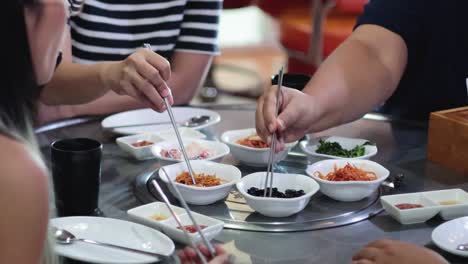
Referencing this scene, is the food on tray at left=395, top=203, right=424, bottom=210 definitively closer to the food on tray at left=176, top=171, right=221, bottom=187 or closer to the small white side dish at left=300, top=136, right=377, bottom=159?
the small white side dish at left=300, top=136, right=377, bottom=159

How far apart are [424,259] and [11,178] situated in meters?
0.63

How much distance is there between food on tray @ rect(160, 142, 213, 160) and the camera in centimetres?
167

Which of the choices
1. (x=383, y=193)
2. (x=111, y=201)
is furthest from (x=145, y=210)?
(x=383, y=193)

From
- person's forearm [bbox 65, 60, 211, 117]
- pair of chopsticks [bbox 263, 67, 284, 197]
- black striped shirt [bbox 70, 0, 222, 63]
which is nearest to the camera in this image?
pair of chopsticks [bbox 263, 67, 284, 197]

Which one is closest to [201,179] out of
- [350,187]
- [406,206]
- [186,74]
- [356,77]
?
[350,187]

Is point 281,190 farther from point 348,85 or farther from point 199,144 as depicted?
point 348,85

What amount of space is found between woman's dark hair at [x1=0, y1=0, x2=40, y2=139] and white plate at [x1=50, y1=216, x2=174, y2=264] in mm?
270

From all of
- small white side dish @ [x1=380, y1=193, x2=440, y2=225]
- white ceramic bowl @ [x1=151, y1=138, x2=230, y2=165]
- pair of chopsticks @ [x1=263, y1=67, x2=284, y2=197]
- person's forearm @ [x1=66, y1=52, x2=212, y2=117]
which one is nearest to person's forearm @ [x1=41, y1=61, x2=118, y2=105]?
white ceramic bowl @ [x1=151, y1=138, x2=230, y2=165]

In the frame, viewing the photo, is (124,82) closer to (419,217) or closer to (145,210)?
(145,210)

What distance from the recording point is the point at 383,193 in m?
A: 1.53

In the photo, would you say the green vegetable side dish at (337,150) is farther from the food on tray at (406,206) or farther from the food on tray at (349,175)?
the food on tray at (406,206)

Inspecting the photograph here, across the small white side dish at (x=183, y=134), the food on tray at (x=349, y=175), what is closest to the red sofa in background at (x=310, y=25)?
the small white side dish at (x=183, y=134)

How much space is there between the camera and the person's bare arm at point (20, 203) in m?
0.93

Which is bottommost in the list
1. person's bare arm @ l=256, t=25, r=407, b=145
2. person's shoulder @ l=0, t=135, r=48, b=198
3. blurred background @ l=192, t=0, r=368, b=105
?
blurred background @ l=192, t=0, r=368, b=105
